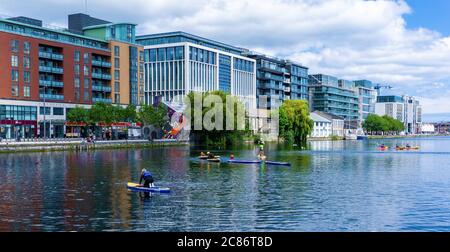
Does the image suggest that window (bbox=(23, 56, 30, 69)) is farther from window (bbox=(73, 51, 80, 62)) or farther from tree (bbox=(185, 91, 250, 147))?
tree (bbox=(185, 91, 250, 147))

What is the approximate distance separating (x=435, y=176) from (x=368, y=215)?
29457 millimetres

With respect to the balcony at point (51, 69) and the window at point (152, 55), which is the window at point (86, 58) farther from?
the window at point (152, 55)

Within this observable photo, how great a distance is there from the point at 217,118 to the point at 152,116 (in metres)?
21.0

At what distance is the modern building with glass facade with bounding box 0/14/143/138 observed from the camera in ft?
404

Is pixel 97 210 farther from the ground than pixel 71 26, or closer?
closer

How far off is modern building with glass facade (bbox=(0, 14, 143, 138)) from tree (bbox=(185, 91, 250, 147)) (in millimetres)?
33650

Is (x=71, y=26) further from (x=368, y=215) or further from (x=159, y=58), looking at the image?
(x=368, y=215)

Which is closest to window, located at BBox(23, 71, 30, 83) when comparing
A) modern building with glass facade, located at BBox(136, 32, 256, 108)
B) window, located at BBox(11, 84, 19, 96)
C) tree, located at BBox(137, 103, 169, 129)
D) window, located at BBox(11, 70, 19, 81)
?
window, located at BBox(11, 70, 19, 81)

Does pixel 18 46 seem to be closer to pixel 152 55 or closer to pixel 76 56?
pixel 76 56

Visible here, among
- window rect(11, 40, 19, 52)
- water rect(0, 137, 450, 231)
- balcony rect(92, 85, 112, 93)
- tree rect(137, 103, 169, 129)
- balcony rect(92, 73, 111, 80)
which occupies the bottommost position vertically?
water rect(0, 137, 450, 231)
